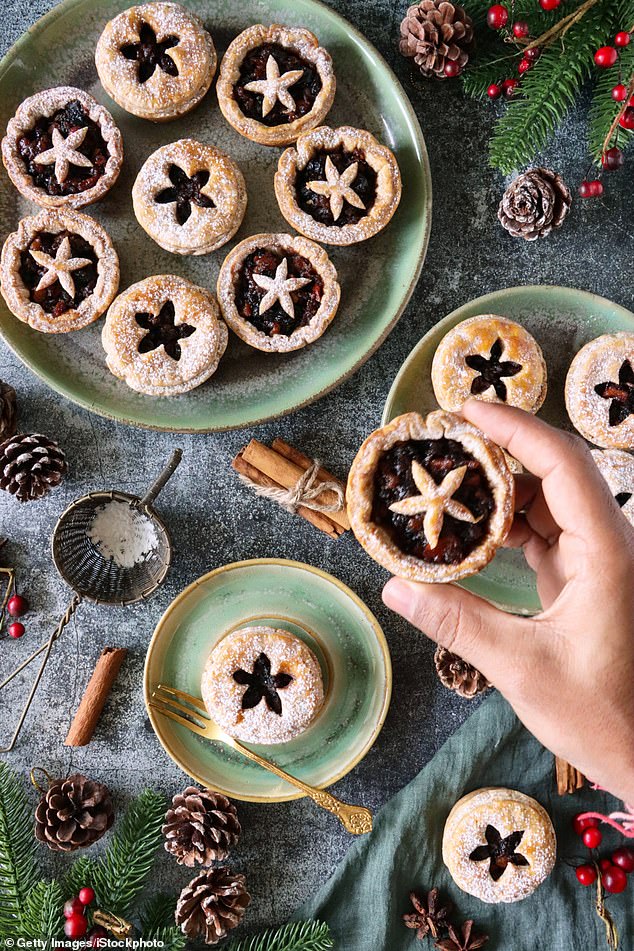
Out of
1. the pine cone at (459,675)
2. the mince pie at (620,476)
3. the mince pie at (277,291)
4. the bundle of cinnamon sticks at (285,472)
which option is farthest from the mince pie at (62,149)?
the pine cone at (459,675)

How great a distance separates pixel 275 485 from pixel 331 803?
1.17 m

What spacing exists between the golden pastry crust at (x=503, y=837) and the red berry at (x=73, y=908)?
1.33 meters

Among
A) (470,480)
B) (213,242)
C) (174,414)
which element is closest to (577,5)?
(213,242)

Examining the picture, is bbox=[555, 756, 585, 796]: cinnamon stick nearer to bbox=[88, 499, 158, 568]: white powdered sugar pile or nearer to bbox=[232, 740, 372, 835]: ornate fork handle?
bbox=[232, 740, 372, 835]: ornate fork handle

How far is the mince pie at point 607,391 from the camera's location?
8.48 feet

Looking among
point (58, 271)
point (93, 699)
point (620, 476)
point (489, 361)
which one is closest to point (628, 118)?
point (489, 361)

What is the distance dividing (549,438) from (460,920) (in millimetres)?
1968

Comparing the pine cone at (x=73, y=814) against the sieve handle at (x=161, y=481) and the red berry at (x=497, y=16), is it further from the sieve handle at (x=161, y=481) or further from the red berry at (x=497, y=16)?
the red berry at (x=497, y=16)

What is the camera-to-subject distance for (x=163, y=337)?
8.56 feet

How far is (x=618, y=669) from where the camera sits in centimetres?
188

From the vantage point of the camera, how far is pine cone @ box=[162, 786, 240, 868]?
2674mm

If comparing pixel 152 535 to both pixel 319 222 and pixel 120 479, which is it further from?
pixel 319 222

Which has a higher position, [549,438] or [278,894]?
[549,438]

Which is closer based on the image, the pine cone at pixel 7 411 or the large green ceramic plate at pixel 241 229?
the large green ceramic plate at pixel 241 229
